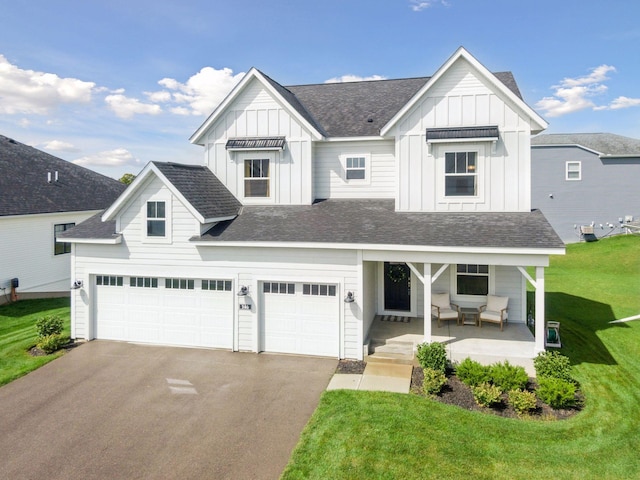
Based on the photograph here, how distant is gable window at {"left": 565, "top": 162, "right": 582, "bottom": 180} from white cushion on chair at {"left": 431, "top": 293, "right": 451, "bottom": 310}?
2303cm

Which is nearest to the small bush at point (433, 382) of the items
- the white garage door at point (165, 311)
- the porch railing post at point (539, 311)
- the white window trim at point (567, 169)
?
the porch railing post at point (539, 311)

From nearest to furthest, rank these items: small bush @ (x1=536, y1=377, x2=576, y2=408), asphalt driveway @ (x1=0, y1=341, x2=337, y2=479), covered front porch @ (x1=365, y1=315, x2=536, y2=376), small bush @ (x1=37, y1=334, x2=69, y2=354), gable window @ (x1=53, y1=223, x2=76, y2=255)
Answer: asphalt driveway @ (x1=0, y1=341, x2=337, y2=479) < small bush @ (x1=536, y1=377, x2=576, y2=408) < covered front porch @ (x1=365, y1=315, x2=536, y2=376) < small bush @ (x1=37, y1=334, x2=69, y2=354) < gable window @ (x1=53, y1=223, x2=76, y2=255)

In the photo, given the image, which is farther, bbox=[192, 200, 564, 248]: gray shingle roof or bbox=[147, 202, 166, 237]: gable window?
bbox=[147, 202, 166, 237]: gable window

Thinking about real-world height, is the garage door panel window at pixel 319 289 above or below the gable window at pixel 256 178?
below

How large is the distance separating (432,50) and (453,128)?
650cm

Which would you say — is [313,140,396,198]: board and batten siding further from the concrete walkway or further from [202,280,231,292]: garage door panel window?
the concrete walkway

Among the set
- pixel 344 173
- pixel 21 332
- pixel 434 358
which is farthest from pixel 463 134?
pixel 21 332

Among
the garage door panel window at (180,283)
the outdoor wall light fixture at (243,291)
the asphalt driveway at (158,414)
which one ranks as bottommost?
the asphalt driveway at (158,414)

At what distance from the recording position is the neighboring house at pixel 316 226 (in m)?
12.5

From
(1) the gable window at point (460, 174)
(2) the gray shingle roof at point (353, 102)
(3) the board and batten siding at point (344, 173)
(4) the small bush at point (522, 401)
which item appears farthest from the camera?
(2) the gray shingle roof at point (353, 102)

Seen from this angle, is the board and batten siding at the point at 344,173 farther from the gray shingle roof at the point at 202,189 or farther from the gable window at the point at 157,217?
the gable window at the point at 157,217

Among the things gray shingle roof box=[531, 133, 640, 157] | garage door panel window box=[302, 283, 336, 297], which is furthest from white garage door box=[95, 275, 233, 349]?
gray shingle roof box=[531, 133, 640, 157]

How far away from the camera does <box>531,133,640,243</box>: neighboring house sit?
30922 millimetres

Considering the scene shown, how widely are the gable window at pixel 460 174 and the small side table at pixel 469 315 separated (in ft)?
13.6
